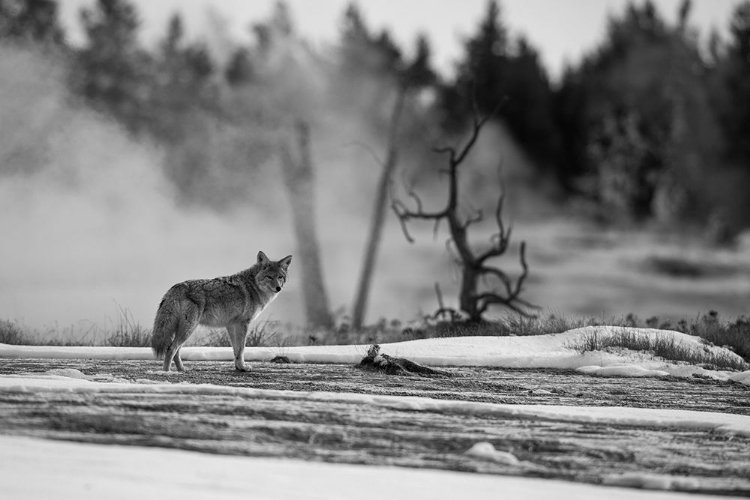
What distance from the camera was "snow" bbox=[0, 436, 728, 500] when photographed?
4082 mm

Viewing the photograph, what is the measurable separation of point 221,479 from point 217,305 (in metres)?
4.06

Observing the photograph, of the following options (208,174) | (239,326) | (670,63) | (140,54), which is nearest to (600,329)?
(239,326)

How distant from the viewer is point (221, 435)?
16.7 feet

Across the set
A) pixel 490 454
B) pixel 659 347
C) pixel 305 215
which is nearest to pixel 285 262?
pixel 659 347

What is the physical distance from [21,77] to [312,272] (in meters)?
10.5

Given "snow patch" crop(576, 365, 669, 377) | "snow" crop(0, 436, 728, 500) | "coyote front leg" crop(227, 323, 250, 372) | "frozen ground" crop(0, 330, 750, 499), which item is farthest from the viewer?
"snow patch" crop(576, 365, 669, 377)

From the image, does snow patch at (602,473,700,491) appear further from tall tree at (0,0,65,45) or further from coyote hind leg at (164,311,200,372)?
tall tree at (0,0,65,45)

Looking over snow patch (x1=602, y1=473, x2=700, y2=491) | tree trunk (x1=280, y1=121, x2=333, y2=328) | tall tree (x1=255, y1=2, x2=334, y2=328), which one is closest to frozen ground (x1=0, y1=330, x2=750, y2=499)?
snow patch (x1=602, y1=473, x2=700, y2=491)

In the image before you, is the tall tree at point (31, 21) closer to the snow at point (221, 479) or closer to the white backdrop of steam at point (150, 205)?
the white backdrop of steam at point (150, 205)

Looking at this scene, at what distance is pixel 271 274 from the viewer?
8.76 metres

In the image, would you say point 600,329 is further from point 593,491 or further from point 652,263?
point 652,263

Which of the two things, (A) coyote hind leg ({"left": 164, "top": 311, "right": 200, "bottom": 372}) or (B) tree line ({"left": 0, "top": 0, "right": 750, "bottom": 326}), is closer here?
(A) coyote hind leg ({"left": 164, "top": 311, "right": 200, "bottom": 372})

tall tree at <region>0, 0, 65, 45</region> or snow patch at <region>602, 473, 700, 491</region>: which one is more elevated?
tall tree at <region>0, 0, 65, 45</region>

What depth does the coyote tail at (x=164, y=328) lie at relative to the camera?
786 cm
